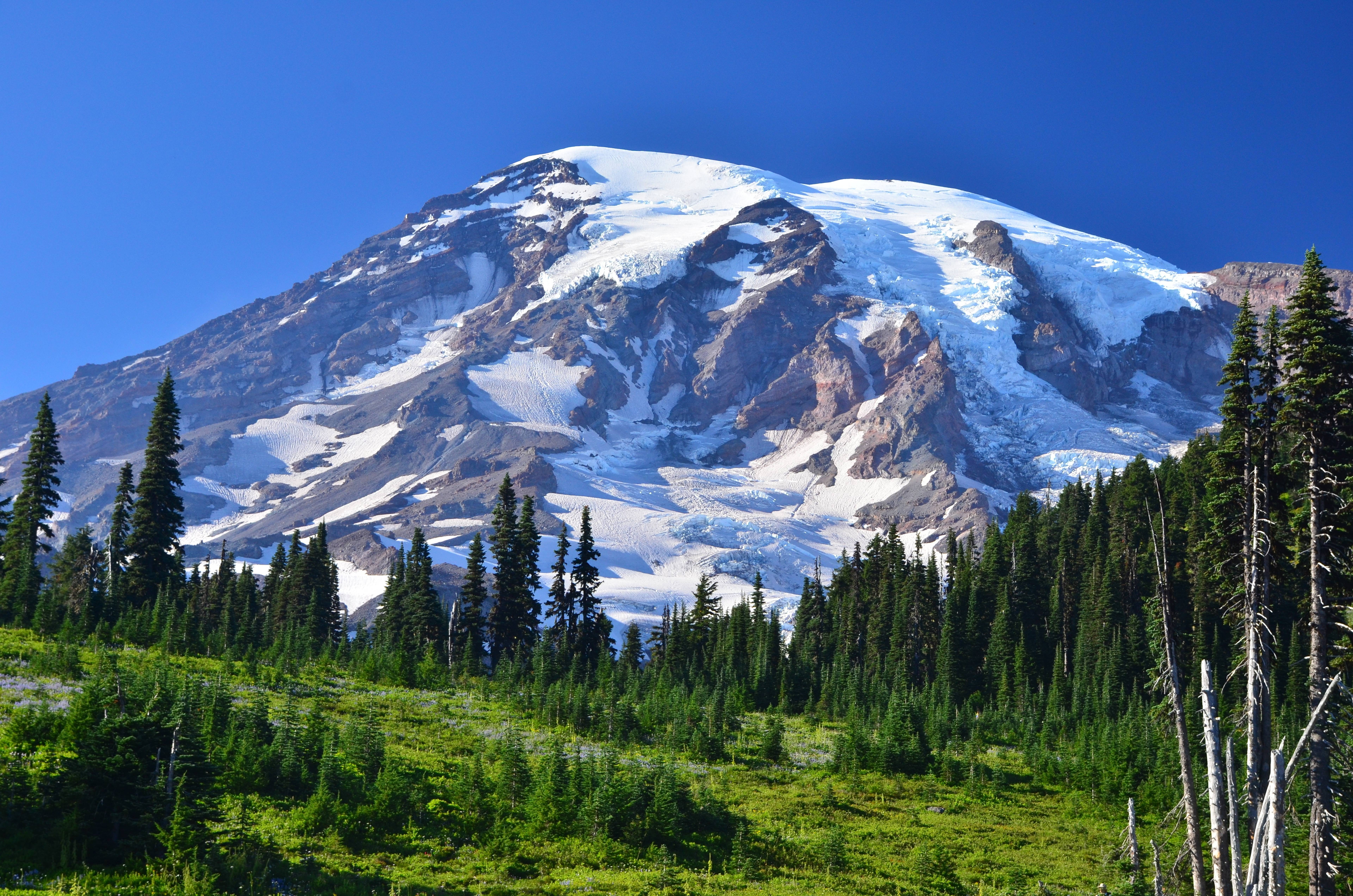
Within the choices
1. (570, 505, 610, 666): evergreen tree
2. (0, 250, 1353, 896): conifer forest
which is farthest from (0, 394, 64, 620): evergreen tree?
(570, 505, 610, 666): evergreen tree

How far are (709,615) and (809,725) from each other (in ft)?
158

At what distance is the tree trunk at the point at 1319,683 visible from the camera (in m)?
21.5

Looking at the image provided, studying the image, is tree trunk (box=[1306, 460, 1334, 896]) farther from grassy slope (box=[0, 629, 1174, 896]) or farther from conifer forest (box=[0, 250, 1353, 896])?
grassy slope (box=[0, 629, 1174, 896])

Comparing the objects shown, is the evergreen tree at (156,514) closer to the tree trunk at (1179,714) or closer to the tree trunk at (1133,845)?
the tree trunk at (1179,714)

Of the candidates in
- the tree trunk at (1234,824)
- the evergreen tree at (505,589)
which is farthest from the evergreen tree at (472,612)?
the tree trunk at (1234,824)

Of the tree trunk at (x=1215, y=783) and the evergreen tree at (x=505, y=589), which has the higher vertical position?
the evergreen tree at (x=505, y=589)

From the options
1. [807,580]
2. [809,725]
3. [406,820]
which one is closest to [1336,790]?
[406,820]

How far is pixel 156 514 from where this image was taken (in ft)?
189

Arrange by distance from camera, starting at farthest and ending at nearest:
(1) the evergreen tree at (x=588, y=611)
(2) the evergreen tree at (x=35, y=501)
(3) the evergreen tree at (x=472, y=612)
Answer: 1. (1) the evergreen tree at (x=588, y=611)
2. (3) the evergreen tree at (x=472, y=612)
3. (2) the evergreen tree at (x=35, y=501)

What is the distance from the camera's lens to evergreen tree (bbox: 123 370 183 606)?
182ft

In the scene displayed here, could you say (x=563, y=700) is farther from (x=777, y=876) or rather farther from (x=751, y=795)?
(x=777, y=876)

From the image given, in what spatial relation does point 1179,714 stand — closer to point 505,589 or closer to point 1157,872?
point 1157,872

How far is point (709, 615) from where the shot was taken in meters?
106

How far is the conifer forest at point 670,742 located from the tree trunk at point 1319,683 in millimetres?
66
